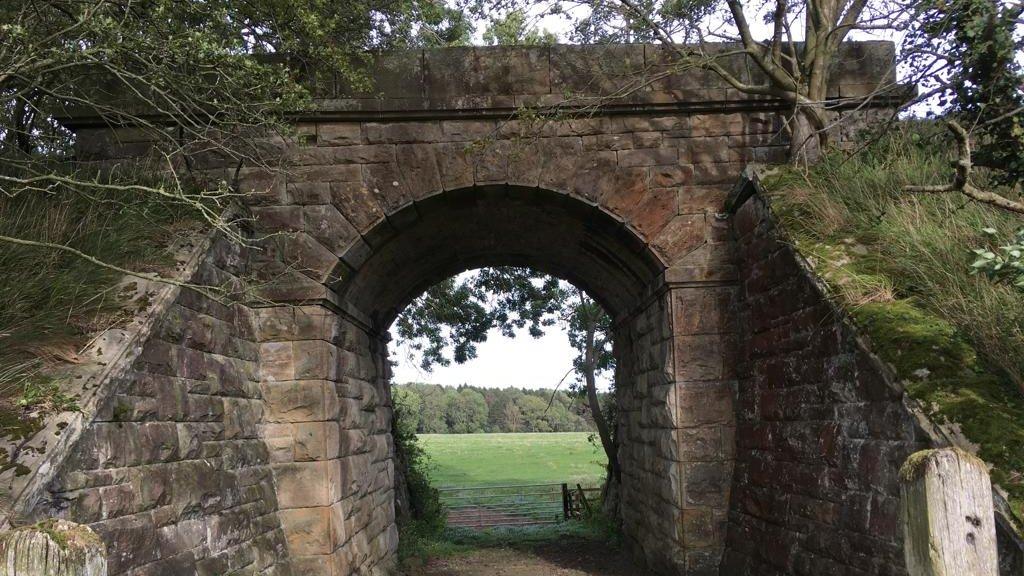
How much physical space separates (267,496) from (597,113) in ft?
14.9

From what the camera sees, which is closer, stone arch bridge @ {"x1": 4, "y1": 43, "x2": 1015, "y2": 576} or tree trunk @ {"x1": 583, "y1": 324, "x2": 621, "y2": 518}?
stone arch bridge @ {"x1": 4, "y1": 43, "x2": 1015, "y2": 576}

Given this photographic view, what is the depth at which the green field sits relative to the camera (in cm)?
3775

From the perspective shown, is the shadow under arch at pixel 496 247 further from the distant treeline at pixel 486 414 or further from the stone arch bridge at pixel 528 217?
the distant treeline at pixel 486 414

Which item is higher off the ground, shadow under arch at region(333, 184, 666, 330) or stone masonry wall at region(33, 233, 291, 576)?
shadow under arch at region(333, 184, 666, 330)

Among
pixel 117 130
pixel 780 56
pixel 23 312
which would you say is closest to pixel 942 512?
pixel 23 312

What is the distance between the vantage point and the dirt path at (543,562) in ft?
29.3

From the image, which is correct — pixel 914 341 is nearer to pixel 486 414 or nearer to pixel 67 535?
pixel 67 535

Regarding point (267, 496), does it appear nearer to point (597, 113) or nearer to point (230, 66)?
point (230, 66)

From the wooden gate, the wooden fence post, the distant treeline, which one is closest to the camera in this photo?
the wooden gate

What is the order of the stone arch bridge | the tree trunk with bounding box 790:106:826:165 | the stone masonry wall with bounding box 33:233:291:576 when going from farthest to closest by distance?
the tree trunk with bounding box 790:106:826:165 → the stone arch bridge → the stone masonry wall with bounding box 33:233:291:576

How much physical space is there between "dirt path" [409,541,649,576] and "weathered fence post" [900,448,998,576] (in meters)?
6.18

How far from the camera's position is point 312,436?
6.39 meters

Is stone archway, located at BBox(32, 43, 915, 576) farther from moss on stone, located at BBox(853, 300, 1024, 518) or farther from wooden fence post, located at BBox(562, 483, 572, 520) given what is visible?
wooden fence post, located at BBox(562, 483, 572, 520)

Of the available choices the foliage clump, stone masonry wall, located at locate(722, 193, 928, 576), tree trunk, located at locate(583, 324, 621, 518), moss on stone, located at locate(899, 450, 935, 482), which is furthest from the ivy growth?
tree trunk, located at locate(583, 324, 621, 518)
